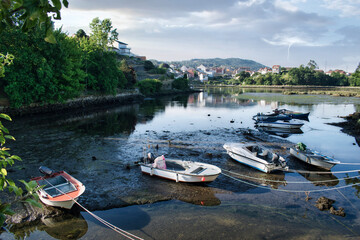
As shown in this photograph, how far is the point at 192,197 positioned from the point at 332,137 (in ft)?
79.5

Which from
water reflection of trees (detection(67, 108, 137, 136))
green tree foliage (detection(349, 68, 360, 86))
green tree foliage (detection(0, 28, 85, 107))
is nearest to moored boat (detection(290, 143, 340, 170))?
water reflection of trees (detection(67, 108, 137, 136))

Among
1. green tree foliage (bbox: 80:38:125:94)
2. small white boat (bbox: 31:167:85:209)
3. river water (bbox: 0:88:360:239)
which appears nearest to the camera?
river water (bbox: 0:88:360:239)

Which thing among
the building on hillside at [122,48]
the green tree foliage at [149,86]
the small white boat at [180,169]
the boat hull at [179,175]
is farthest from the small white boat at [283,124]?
the building on hillside at [122,48]

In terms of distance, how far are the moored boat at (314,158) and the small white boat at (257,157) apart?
2648mm

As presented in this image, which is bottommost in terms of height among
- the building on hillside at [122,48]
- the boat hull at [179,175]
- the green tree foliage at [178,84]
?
the boat hull at [179,175]

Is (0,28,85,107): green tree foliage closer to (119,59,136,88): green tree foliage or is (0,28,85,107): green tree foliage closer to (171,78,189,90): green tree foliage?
(119,59,136,88): green tree foliage

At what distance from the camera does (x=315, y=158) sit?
18.5m

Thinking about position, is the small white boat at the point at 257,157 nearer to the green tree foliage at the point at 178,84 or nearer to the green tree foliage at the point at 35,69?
the green tree foliage at the point at 35,69

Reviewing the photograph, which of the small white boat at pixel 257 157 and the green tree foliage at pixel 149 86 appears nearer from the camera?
the small white boat at pixel 257 157

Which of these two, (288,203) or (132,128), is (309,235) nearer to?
(288,203)

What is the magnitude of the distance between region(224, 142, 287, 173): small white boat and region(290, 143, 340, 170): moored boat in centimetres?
265

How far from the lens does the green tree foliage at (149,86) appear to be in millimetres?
78213

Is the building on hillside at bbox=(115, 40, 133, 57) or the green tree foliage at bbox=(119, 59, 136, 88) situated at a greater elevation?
the building on hillside at bbox=(115, 40, 133, 57)

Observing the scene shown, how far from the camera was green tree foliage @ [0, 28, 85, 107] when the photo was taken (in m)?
33.2
